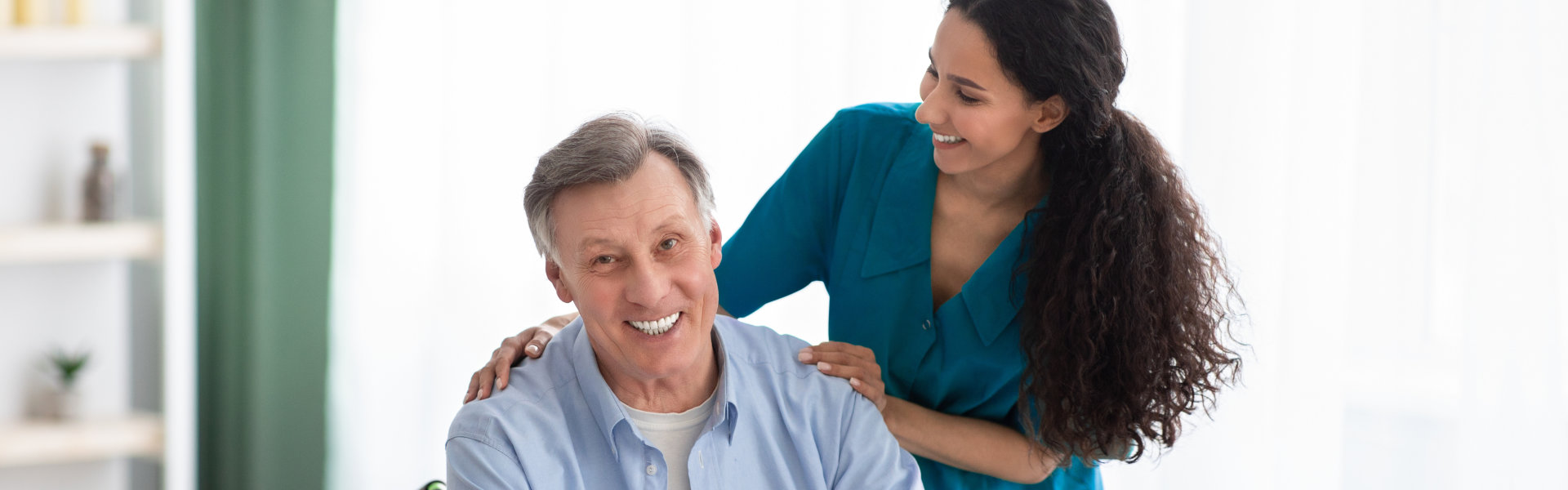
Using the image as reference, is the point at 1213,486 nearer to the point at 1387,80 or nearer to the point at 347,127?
the point at 1387,80

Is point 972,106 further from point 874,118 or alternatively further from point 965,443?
point 965,443

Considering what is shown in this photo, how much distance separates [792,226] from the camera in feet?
5.72

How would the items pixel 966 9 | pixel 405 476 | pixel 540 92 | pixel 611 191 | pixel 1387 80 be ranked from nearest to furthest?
1. pixel 611 191
2. pixel 966 9
3. pixel 1387 80
4. pixel 540 92
5. pixel 405 476

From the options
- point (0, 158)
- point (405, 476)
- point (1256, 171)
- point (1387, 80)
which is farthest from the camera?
point (405, 476)

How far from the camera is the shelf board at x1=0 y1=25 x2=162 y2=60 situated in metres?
2.55

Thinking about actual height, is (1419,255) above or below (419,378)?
above

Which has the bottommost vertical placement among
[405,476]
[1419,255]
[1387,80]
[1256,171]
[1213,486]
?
[405,476]

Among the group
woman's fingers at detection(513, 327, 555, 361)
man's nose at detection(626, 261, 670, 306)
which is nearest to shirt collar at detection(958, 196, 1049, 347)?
man's nose at detection(626, 261, 670, 306)

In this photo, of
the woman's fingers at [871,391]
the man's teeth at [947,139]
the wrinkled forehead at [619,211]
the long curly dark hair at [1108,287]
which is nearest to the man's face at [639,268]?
the wrinkled forehead at [619,211]

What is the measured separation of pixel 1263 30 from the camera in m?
2.39

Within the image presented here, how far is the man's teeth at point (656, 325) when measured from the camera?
142cm

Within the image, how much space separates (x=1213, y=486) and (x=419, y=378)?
2.13m

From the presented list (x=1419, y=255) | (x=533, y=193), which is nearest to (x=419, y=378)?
(x=533, y=193)

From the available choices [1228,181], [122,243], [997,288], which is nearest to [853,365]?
[997,288]
